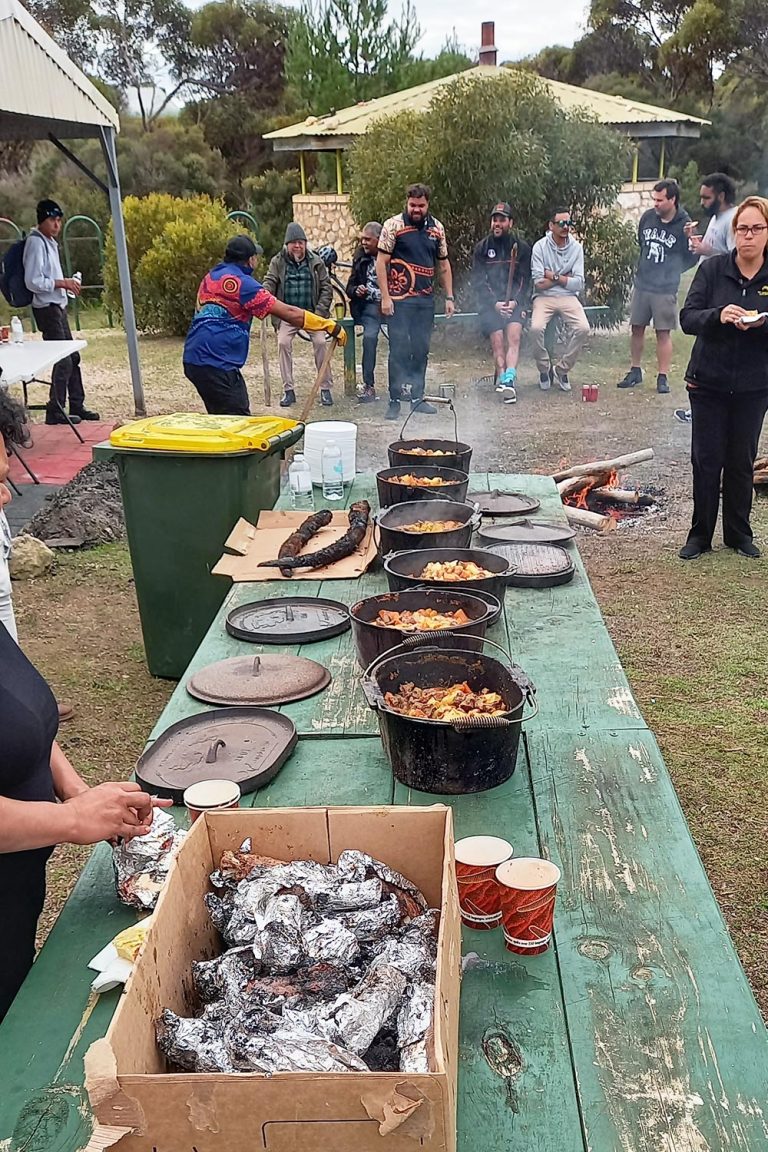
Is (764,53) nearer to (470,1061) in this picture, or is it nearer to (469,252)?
(469,252)

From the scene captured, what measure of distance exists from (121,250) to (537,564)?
26.5ft

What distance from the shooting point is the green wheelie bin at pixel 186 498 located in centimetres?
446

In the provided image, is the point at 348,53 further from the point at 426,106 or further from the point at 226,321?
the point at 226,321

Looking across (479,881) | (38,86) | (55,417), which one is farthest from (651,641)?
(55,417)

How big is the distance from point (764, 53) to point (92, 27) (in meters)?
24.6

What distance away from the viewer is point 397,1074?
3.65 ft

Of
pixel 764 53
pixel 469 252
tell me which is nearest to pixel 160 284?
pixel 469 252

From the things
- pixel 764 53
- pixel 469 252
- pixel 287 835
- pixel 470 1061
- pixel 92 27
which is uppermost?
pixel 92 27

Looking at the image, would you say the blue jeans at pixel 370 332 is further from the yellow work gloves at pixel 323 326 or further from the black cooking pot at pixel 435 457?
the black cooking pot at pixel 435 457

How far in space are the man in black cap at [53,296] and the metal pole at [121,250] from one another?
512mm

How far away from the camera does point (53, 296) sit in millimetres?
10188

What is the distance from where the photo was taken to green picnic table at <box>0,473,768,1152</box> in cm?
142

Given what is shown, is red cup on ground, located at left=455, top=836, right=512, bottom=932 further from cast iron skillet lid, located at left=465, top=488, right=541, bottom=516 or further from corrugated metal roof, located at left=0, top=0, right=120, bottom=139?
corrugated metal roof, located at left=0, top=0, right=120, bottom=139

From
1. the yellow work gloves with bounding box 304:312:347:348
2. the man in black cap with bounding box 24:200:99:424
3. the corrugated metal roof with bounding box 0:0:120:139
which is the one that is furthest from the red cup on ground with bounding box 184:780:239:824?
the man in black cap with bounding box 24:200:99:424
